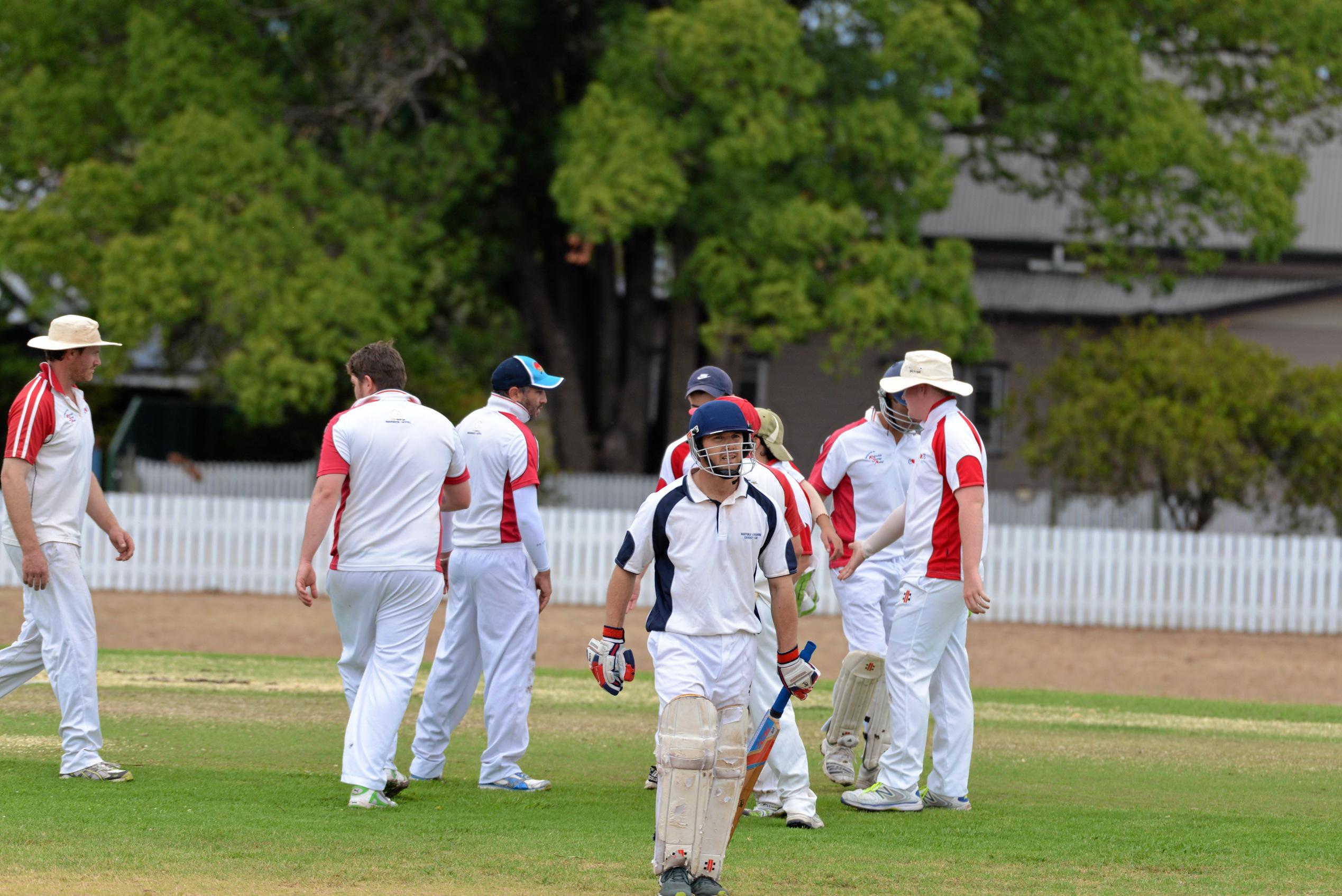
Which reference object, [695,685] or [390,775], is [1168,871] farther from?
[390,775]

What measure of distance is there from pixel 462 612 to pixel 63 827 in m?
2.31

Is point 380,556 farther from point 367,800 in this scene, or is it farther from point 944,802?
point 944,802

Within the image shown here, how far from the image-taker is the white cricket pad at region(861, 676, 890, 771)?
304 inches

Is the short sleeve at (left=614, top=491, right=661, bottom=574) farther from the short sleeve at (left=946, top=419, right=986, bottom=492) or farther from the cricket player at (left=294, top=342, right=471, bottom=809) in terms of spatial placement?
the short sleeve at (left=946, top=419, right=986, bottom=492)

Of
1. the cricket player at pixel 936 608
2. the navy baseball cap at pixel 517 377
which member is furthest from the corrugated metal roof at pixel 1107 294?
the navy baseball cap at pixel 517 377

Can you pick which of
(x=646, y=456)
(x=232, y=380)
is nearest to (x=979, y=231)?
(x=646, y=456)

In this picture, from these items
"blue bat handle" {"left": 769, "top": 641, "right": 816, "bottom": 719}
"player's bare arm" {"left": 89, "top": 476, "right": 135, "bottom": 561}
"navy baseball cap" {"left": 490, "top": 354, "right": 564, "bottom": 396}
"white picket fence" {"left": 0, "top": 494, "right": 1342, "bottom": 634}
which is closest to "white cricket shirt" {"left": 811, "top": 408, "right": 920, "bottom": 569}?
Result: "navy baseball cap" {"left": 490, "top": 354, "right": 564, "bottom": 396}

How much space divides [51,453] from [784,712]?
3583 mm

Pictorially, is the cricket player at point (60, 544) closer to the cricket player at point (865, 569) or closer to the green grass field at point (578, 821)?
the green grass field at point (578, 821)

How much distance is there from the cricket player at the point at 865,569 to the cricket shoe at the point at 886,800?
591mm

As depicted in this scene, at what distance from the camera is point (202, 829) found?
19.7 feet

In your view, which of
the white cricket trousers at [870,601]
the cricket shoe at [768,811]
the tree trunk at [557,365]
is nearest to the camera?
the cricket shoe at [768,811]

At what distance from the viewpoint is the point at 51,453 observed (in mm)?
7051

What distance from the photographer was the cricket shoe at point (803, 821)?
21.7ft
